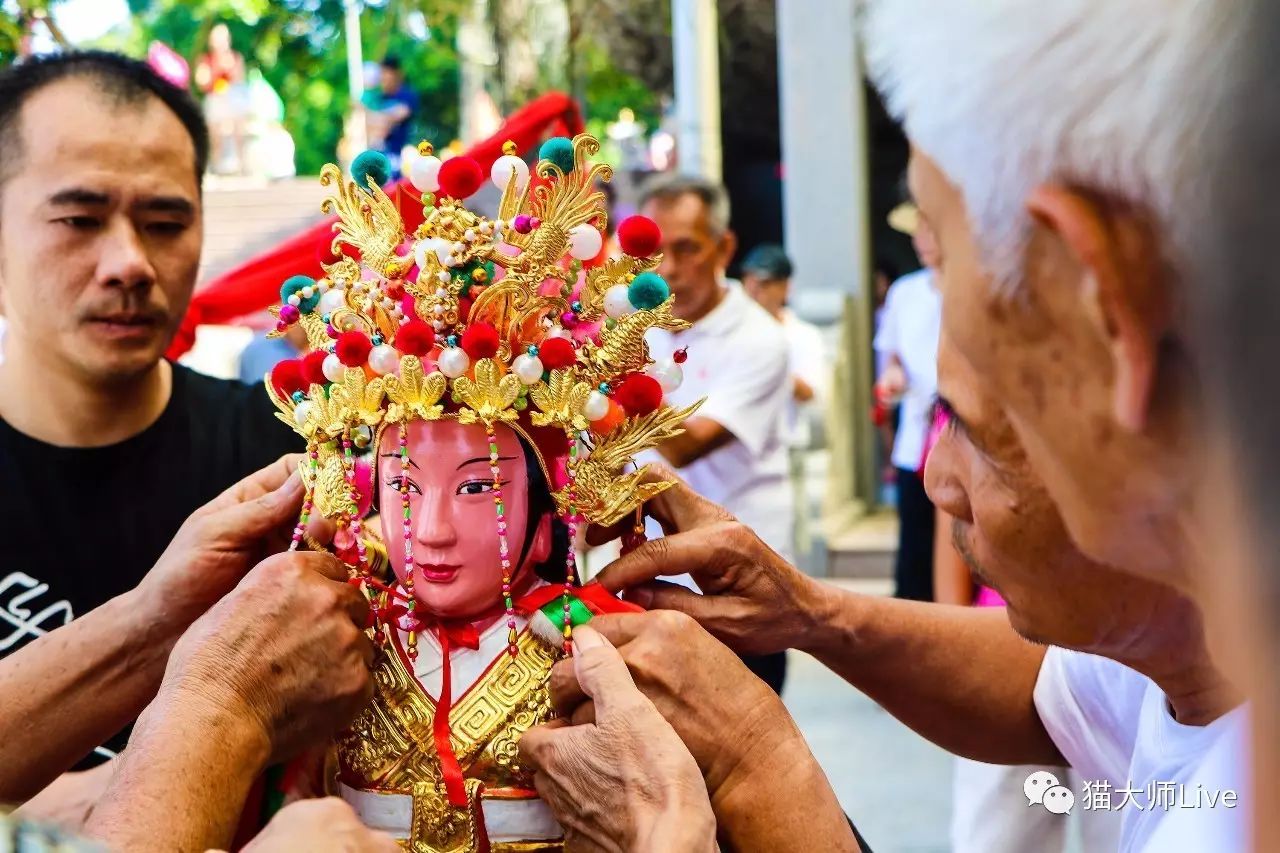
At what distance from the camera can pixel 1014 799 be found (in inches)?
129

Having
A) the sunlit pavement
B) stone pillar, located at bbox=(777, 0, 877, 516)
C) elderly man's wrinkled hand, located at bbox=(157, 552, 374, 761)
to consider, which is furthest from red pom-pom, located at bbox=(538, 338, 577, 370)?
stone pillar, located at bbox=(777, 0, 877, 516)

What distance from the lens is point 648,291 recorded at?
1973 millimetres

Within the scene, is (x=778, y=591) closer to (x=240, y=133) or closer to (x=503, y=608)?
(x=503, y=608)

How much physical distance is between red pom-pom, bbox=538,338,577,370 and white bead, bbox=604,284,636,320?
93 millimetres

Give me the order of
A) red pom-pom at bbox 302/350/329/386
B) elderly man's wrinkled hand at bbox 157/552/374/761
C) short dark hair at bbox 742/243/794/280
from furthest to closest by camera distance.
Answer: short dark hair at bbox 742/243/794/280 → red pom-pom at bbox 302/350/329/386 → elderly man's wrinkled hand at bbox 157/552/374/761

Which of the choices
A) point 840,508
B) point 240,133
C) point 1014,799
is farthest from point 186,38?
point 1014,799

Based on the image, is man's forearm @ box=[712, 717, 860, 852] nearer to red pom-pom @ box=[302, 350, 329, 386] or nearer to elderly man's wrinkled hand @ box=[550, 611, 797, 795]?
elderly man's wrinkled hand @ box=[550, 611, 797, 795]

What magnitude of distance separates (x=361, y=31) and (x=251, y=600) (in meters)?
12.2

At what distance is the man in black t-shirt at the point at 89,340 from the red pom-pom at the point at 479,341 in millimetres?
839

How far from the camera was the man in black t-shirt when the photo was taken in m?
2.41

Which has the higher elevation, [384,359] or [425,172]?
[425,172]

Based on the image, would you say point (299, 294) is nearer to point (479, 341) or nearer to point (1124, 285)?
point (479, 341)

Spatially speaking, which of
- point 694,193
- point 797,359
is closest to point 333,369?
point 694,193

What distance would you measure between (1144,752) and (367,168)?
4.49 ft
